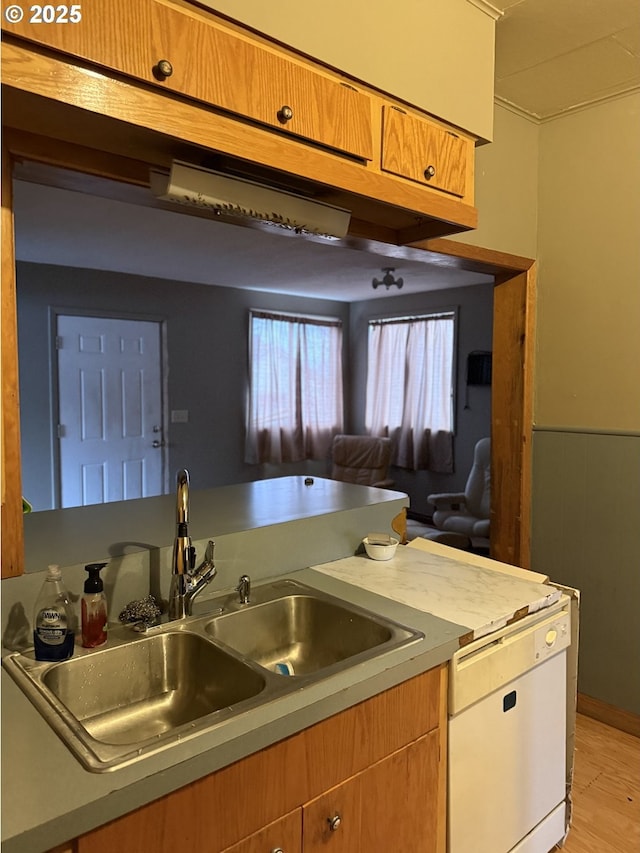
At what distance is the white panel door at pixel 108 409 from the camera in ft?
16.1

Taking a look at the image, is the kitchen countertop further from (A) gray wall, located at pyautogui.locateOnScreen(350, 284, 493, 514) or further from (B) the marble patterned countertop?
(A) gray wall, located at pyautogui.locateOnScreen(350, 284, 493, 514)

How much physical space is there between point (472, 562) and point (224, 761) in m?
1.21

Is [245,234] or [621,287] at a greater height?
[245,234]

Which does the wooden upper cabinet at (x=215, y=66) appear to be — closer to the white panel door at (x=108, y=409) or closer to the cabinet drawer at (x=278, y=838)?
the cabinet drawer at (x=278, y=838)

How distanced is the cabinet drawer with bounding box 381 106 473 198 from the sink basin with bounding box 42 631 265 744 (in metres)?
1.27

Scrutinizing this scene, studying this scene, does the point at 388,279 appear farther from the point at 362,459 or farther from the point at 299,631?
the point at 299,631

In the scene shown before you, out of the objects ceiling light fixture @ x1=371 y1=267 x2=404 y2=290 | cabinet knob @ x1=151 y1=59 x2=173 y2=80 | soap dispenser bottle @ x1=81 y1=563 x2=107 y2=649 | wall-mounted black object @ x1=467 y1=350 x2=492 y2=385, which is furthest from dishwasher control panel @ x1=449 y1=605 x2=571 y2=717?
wall-mounted black object @ x1=467 y1=350 x2=492 y2=385

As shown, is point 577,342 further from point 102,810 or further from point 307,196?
point 102,810

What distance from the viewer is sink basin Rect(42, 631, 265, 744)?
4.08 ft

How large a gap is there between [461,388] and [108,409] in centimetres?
Answer: 328

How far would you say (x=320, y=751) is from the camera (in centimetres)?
115

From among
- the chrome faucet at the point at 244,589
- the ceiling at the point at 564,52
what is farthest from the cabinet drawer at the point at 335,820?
the ceiling at the point at 564,52

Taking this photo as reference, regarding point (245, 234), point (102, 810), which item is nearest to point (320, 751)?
point (102, 810)

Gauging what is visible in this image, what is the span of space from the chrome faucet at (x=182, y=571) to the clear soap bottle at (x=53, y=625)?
10.1 inches
